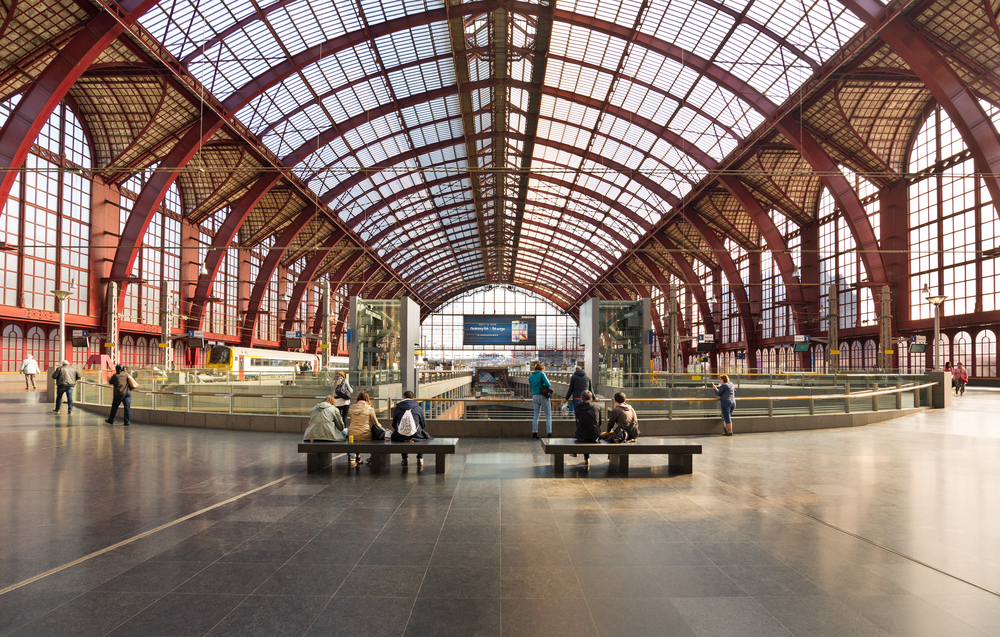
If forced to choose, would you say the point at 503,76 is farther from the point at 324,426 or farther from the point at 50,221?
the point at 324,426

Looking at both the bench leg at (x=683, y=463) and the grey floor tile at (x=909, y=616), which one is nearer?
the grey floor tile at (x=909, y=616)

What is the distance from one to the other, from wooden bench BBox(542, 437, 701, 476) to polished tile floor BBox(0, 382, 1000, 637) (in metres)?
0.33

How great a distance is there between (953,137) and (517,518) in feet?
119

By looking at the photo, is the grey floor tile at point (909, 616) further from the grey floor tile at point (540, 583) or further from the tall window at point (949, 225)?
the tall window at point (949, 225)

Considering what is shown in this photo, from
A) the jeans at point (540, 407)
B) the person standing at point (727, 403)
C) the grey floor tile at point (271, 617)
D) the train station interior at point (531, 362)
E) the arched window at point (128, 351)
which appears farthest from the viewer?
the arched window at point (128, 351)

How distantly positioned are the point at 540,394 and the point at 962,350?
31.5m

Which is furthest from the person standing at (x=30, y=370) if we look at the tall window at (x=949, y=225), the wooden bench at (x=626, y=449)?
the tall window at (x=949, y=225)

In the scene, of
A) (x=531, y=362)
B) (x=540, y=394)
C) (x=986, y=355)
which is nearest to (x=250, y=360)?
(x=531, y=362)

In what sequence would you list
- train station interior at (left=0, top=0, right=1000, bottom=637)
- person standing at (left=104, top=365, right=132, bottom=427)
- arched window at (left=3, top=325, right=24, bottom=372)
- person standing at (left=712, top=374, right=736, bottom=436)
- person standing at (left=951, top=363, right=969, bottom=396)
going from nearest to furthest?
train station interior at (left=0, top=0, right=1000, bottom=637) < person standing at (left=712, top=374, right=736, bottom=436) < person standing at (left=104, top=365, right=132, bottom=427) < person standing at (left=951, top=363, right=969, bottom=396) < arched window at (left=3, top=325, right=24, bottom=372)

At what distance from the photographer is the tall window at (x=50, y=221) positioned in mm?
26812

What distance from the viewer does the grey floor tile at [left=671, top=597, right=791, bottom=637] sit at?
3518 mm

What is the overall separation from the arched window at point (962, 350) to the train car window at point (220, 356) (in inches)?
1600

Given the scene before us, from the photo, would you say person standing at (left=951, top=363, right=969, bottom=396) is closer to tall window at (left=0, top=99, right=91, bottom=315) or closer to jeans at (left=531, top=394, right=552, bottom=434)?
jeans at (left=531, top=394, right=552, bottom=434)

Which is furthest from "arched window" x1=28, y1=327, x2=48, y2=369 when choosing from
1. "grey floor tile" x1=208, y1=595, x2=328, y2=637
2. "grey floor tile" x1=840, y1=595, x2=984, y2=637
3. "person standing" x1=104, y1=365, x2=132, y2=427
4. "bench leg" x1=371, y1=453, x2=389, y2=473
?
"grey floor tile" x1=840, y1=595, x2=984, y2=637
